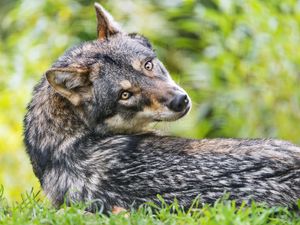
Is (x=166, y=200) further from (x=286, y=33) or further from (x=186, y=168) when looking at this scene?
(x=286, y=33)

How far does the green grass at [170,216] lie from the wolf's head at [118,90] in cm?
111

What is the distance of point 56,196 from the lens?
7594mm

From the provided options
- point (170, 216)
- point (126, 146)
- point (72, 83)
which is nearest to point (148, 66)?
point (72, 83)

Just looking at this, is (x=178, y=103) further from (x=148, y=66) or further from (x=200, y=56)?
(x=200, y=56)

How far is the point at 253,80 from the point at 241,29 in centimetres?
92

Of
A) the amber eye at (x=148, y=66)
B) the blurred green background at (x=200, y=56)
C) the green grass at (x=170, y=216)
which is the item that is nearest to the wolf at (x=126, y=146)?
the amber eye at (x=148, y=66)

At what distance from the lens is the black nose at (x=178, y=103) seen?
776cm

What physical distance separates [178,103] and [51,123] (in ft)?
4.07

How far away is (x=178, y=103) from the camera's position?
7770 mm

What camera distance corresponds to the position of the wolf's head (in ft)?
25.5

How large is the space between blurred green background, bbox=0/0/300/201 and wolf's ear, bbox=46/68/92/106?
14.8ft

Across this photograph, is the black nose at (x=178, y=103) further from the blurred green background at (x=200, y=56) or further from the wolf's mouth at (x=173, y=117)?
the blurred green background at (x=200, y=56)

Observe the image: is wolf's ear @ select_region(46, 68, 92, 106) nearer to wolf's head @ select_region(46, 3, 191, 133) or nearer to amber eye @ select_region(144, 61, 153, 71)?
wolf's head @ select_region(46, 3, 191, 133)

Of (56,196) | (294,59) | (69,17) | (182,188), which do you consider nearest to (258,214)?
(182,188)
